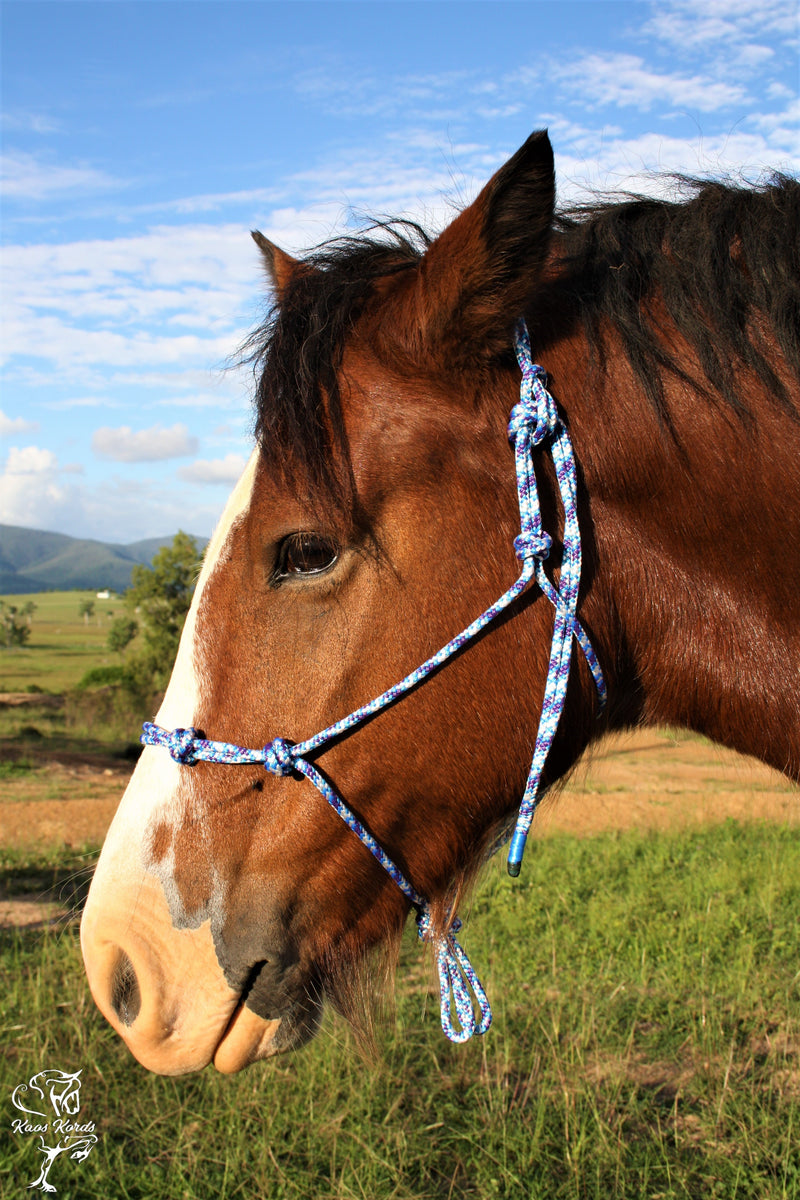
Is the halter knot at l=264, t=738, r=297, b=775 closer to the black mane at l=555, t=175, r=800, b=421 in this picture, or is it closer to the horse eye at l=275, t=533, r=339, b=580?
the horse eye at l=275, t=533, r=339, b=580

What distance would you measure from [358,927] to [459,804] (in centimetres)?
34

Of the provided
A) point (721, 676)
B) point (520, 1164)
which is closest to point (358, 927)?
point (721, 676)

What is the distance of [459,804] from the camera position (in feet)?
5.43

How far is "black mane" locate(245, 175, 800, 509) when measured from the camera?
1565 millimetres

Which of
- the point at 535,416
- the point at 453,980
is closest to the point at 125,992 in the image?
the point at 453,980

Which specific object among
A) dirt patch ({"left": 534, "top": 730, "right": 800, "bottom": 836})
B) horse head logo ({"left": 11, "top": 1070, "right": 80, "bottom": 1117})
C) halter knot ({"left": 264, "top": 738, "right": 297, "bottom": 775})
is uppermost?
halter knot ({"left": 264, "top": 738, "right": 297, "bottom": 775})

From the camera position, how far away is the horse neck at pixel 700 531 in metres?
1.57

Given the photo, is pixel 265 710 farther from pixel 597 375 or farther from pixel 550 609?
pixel 597 375

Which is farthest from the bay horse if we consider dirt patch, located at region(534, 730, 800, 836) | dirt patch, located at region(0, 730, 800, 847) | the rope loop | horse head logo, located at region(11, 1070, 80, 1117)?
dirt patch, located at region(0, 730, 800, 847)

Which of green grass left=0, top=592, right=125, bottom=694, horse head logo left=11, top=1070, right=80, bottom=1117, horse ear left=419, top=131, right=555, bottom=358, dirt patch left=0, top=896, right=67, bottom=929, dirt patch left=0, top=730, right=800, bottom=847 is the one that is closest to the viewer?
horse ear left=419, top=131, right=555, bottom=358

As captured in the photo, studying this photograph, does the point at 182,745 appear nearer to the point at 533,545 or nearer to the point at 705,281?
the point at 533,545

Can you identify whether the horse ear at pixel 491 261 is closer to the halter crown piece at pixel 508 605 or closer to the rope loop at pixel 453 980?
the halter crown piece at pixel 508 605

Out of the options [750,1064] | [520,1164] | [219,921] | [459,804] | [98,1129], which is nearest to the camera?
[219,921]

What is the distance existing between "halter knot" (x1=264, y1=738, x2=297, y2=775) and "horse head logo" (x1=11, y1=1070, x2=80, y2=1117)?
240 cm
